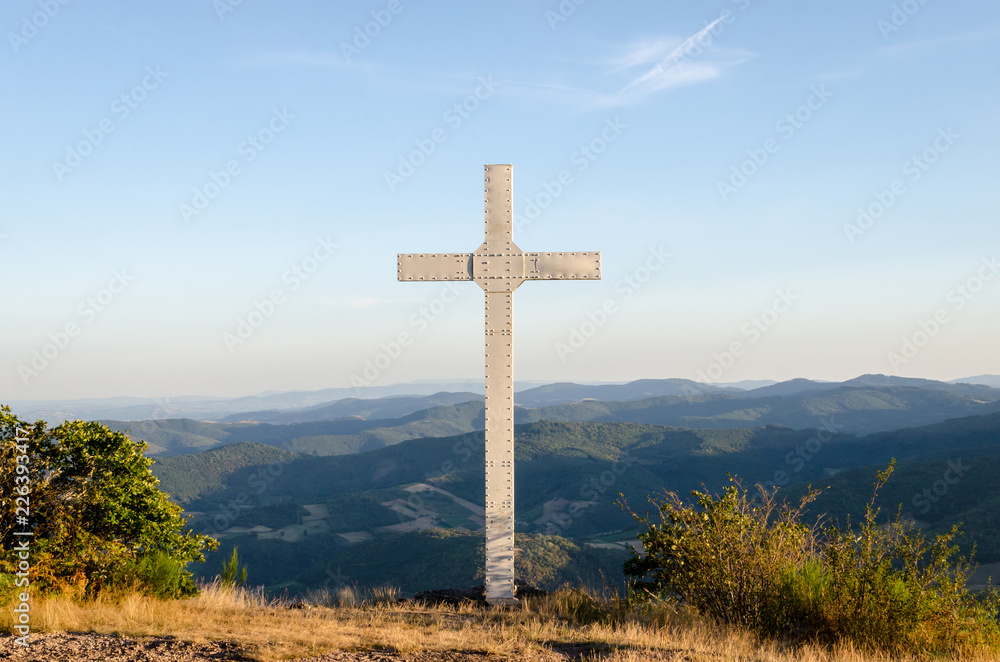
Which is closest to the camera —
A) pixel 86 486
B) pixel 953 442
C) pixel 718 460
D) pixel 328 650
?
pixel 328 650

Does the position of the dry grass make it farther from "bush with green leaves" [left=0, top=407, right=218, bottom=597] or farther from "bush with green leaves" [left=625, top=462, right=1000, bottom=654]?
"bush with green leaves" [left=0, top=407, right=218, bottom=597]

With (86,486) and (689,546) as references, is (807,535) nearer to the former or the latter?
(689,546)

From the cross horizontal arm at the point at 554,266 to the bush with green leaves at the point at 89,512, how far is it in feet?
19.8

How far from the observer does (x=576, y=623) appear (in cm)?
867

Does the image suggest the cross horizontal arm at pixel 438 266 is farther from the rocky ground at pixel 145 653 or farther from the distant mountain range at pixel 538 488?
the distant mountain range at pixel 538 488

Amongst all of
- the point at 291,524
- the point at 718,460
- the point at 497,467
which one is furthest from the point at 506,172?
the point at 718,460

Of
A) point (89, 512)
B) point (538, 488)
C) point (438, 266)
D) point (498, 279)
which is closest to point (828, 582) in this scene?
point (498, 279)

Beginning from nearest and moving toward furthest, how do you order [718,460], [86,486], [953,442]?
[86,486]
[953,442]
[718,460]

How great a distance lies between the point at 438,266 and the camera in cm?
1049

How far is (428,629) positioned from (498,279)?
4.74 meters

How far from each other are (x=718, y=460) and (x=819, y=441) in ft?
78.8

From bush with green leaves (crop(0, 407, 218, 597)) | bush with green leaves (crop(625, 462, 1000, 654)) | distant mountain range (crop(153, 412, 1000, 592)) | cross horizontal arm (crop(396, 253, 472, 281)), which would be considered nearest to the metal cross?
cross horizontal arm (crop(396, 253, 472, 281))

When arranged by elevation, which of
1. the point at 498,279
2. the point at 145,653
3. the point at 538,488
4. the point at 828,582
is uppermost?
the point at 498,279

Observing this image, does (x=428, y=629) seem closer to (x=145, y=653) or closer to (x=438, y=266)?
(x=145, y=653)
